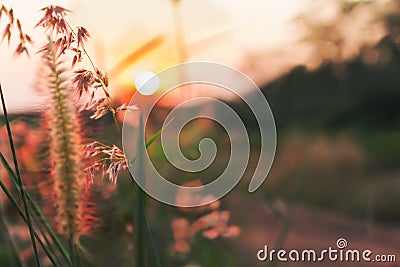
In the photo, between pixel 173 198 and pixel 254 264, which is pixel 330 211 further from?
pixel 173 198

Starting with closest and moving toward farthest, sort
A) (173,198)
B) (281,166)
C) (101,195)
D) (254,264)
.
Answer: (101,195)
(173,198)
(254,264)
(281,166)

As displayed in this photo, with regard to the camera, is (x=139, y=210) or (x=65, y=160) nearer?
(x=139, y=210)

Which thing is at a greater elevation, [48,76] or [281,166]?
[281,166]

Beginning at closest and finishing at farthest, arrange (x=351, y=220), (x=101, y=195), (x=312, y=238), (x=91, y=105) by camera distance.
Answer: (x=91, y=105) → (x=101, y=195) → (x=312, y=238) → (x=351, y=220)

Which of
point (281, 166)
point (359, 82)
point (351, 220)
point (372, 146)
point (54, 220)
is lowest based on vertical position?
point (54, 220)

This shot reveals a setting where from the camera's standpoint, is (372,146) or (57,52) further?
(372,146)

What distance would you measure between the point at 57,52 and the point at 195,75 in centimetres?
36

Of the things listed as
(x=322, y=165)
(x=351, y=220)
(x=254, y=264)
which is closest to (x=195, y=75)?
(x=254, y=264)

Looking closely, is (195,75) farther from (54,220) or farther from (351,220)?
(351,220)

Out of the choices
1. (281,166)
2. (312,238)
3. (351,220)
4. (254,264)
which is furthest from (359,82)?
(254,264)

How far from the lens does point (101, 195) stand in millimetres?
629

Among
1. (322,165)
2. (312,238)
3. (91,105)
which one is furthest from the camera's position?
(322,165)

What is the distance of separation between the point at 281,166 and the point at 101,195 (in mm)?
2848

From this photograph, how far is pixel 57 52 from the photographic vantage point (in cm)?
36
